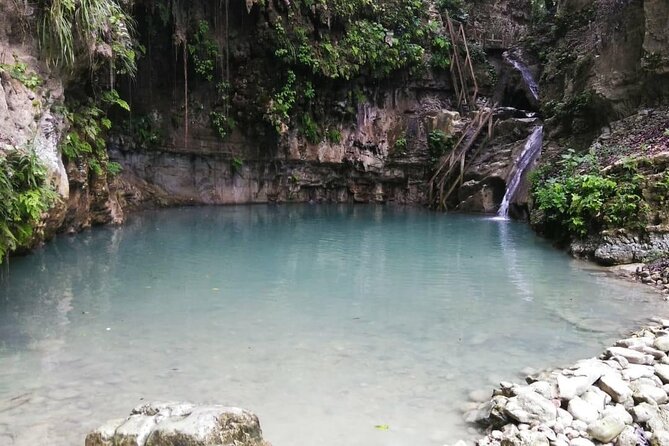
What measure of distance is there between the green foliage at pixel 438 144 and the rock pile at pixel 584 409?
17020 mm

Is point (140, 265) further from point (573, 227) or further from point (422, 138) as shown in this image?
point (422, 138)

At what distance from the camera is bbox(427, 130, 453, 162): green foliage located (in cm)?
2059

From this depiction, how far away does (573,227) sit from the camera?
9664mm

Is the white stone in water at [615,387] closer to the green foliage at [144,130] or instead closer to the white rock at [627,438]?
the white rock at [627,438]

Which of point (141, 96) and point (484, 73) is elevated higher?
point (484, 73)

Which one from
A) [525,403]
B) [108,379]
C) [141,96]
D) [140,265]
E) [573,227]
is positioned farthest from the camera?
[141,96]

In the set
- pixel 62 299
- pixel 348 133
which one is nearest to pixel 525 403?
pixel 62 299

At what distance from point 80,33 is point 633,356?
9331 mm

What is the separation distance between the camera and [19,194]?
6301mm

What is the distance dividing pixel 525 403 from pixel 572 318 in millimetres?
2839

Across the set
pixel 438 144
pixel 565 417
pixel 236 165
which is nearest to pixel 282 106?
pixel 236 165

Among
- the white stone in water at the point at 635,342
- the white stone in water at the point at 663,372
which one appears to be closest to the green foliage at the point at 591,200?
the white stone in water at the point at 635,342

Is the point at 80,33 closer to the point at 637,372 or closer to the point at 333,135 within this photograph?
the point at 637,372

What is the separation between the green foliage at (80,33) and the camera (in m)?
8.06
